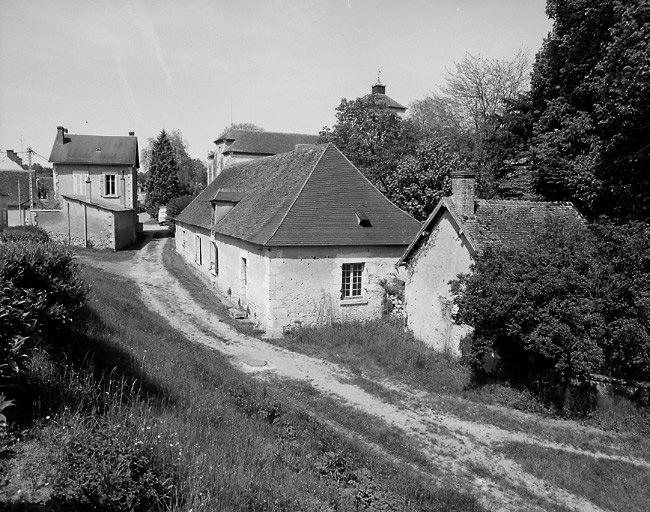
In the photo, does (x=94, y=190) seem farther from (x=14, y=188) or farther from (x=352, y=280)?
(x=352, y=280)

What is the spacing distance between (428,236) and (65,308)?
1228cm

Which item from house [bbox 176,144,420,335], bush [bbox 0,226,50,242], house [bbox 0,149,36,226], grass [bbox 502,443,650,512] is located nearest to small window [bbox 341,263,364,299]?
house [bbox 176,144,420,335]

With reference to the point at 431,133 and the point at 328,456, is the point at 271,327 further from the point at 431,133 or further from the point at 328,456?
the point at 431,133

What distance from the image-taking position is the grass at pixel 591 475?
8977mm

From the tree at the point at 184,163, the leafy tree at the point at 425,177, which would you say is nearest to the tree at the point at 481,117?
the leafy tree at the point at 425,177

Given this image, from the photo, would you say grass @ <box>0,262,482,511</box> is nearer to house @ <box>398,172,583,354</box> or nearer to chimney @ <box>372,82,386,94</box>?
house @ <box>398,172,583,354</box>

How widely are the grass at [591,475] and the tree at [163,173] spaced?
57.9m

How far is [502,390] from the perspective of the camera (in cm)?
1347

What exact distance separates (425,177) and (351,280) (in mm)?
9329

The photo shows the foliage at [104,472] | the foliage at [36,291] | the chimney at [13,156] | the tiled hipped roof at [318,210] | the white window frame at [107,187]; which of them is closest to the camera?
the foliage at [104,472]

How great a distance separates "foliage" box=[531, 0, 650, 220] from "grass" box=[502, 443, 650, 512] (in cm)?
1009

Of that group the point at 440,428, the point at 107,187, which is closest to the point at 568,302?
the point at 440,428

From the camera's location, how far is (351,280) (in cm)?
2030

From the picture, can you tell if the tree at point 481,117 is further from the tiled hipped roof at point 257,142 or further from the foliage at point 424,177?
the tiled hipped roof at point 257,142
